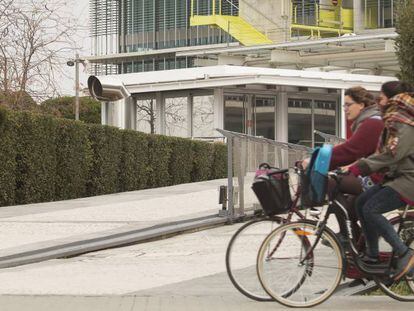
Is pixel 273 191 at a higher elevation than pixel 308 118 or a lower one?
lower

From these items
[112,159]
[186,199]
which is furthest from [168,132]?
[186,199]

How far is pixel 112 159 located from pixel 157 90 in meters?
15.5

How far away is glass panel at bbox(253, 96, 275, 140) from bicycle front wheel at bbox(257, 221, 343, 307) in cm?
2834

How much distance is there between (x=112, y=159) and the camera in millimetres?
19922

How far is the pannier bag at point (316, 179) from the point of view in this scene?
6758 mm

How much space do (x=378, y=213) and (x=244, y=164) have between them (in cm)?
673

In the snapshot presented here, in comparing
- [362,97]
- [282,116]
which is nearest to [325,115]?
[282,116]

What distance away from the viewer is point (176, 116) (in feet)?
116

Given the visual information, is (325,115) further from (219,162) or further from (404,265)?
(404,265)

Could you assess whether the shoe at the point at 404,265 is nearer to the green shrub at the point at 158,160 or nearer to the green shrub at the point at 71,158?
the green shrub at the point at 71,158

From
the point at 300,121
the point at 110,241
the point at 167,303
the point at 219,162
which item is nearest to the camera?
the point at 167,303

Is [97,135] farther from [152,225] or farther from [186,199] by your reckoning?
[152,225]

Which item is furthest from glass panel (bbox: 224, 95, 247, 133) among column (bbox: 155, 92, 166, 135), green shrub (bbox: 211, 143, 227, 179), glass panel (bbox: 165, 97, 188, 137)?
green shrub (bbox: 211, 143, 227, 179)

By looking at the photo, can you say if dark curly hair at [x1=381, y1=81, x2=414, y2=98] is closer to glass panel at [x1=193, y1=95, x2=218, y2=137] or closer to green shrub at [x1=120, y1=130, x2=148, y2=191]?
green shrub at [x1=120, y1=130, x2=148, y2=191]
